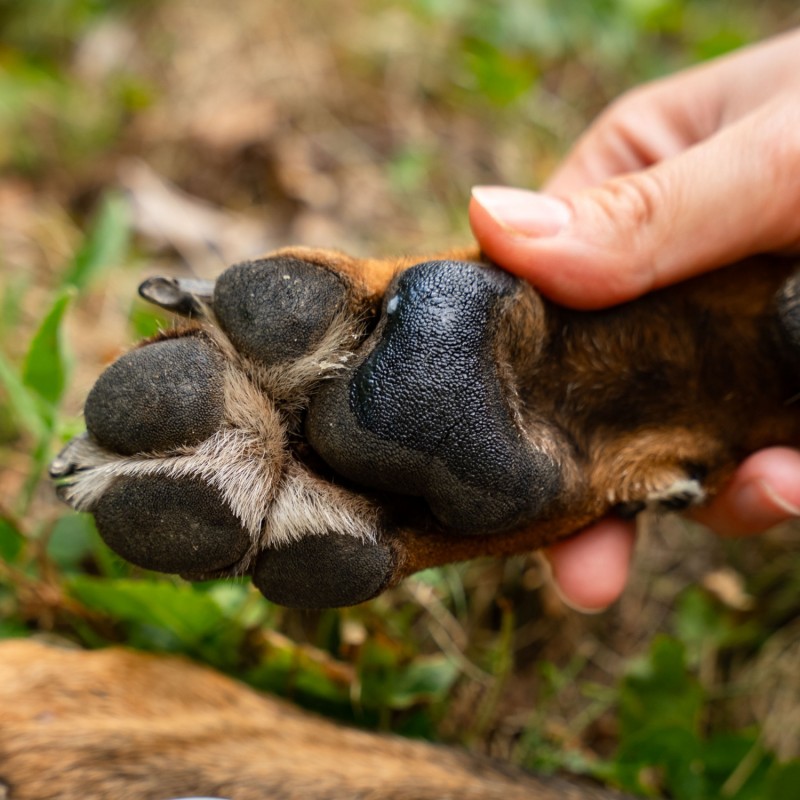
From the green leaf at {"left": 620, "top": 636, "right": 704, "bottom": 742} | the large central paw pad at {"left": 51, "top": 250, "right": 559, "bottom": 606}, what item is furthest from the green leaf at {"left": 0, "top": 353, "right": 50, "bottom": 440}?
the green leaf at {"left": 620, "top": 636, "right": 704, "bottom": 742}

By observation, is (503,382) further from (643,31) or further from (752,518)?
(643,31)

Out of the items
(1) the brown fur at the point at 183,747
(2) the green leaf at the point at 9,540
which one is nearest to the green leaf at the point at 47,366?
(2) the green leaf at the point at 9,540

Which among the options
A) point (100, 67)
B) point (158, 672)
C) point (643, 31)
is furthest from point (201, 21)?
point (158, 672)

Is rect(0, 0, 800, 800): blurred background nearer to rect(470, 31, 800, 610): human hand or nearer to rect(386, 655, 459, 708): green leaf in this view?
rect(386, 655, 459, 708): green leaf

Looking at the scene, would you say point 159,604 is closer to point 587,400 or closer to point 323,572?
point 323,572

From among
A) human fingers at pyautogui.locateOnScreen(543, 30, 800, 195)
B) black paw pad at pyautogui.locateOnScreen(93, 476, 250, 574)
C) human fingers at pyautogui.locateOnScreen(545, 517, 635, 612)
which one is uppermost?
human fingers at pyautogui.locateOnScreen(543, 30, 800, 195)

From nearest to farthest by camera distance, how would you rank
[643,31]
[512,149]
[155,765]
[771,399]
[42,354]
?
[155,765], [771,399], [42,354], [512,149], [643,31]

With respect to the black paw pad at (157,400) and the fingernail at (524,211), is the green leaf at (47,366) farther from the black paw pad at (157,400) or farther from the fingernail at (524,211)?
the fingernail at (524,211)
